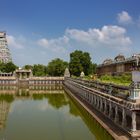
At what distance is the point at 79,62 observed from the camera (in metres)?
101

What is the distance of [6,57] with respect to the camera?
13450 centimetres

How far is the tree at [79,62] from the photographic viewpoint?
100 m

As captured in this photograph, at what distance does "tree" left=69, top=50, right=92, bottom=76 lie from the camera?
330ft

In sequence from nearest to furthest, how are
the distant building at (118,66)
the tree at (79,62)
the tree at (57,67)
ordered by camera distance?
the distant building at (118,66)
the tree at (79,62)
the tree at (57,67)

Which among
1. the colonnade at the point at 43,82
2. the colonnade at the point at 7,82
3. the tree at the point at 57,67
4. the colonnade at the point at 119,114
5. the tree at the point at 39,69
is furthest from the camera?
the tree at the point at 39,69

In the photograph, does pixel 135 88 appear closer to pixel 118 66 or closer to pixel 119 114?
pixel 119 114

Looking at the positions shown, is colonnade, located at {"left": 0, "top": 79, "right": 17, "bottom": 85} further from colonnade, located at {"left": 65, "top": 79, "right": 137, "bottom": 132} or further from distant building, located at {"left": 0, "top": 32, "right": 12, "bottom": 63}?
colonnade, located at {"left": 65, "top": 79, "right": 137, "bottom": 132}

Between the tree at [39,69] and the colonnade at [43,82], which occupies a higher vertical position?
the tree at [39,69]

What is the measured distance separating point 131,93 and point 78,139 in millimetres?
5584

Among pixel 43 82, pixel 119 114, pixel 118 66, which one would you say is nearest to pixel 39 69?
pixel 43 82

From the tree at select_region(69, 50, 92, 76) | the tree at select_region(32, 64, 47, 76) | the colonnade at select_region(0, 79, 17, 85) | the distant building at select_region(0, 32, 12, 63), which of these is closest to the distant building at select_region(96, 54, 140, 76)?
the tree at select_region(69, 50, 92, 76)

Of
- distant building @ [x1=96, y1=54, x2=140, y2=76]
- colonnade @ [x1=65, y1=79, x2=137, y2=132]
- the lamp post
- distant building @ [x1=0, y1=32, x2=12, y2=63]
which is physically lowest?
colonnade @ [x1=65, y1=79, x2=137, y2=132]

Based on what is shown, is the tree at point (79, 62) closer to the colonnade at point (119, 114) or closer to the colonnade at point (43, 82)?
the colonnade at point (43, 82)

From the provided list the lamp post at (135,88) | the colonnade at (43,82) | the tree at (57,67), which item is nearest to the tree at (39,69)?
the tree at (57,67)
